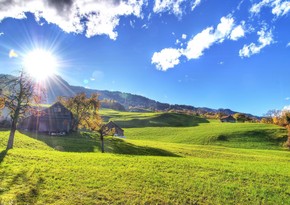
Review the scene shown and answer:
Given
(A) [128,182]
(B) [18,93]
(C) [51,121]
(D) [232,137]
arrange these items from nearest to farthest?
(A) [128,182]
(B) [18,93]
(C) [51,121]
(D) [232,137]

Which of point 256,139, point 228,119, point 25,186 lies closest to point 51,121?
point 25,186

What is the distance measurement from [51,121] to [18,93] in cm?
3713

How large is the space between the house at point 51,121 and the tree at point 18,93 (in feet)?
104

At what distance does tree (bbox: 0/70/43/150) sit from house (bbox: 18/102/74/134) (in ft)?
104

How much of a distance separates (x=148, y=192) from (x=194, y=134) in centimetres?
8675

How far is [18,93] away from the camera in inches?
1464

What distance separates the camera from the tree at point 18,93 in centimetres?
3616

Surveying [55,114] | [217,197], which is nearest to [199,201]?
[217,197]

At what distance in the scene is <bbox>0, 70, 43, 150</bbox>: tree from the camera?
36.2 metres

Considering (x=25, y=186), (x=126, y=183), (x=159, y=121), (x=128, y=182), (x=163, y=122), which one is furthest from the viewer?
(x=159, y=121)

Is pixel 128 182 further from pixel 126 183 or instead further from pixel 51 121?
pixel 51 121

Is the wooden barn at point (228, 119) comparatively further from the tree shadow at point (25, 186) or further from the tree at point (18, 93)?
the tree shadow at point (25, 186)

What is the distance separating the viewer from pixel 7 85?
121 feet

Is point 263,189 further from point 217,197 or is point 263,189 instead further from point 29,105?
point 29,105
